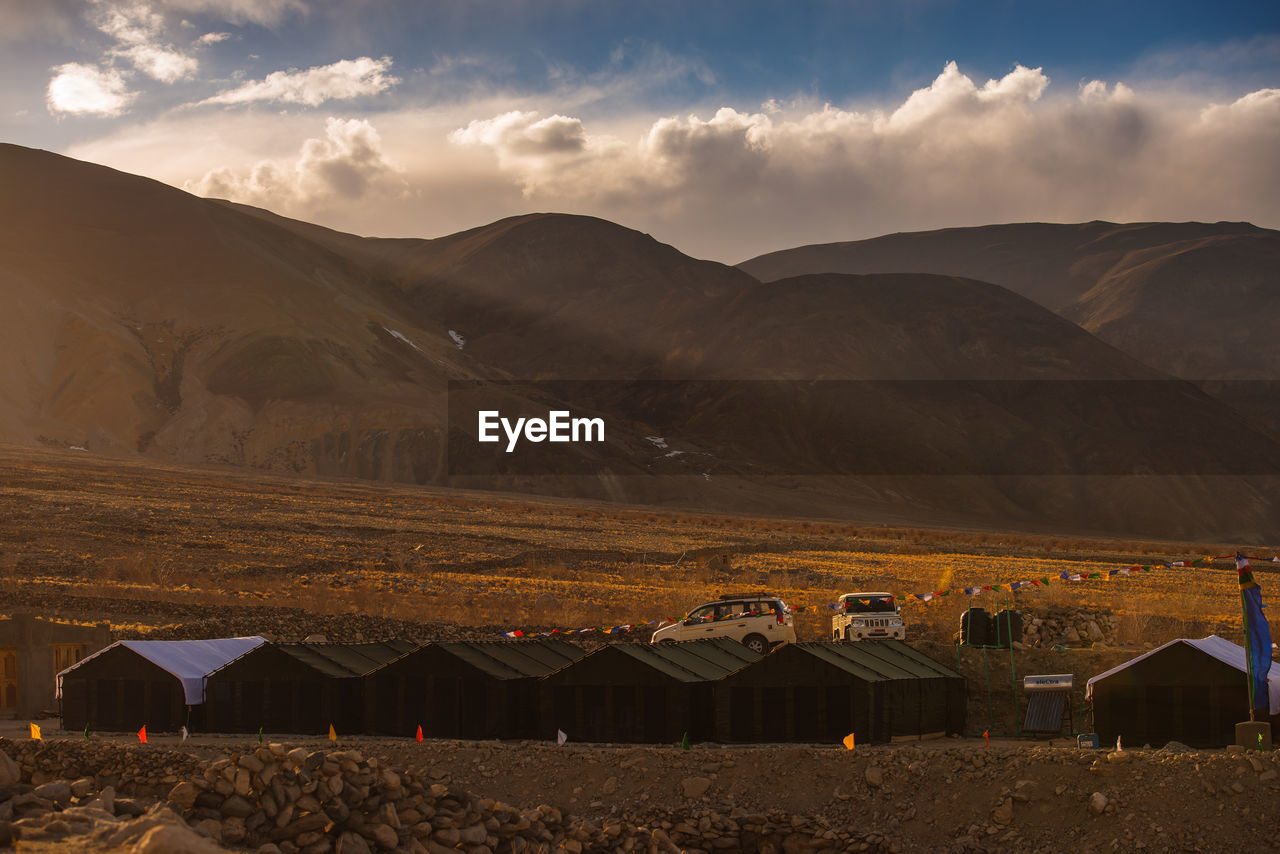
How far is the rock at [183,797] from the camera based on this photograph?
12.4 m

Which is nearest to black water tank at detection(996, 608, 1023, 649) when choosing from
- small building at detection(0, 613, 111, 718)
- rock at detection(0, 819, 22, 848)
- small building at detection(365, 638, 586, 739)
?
small building at detection(365, 638, 586, 739)

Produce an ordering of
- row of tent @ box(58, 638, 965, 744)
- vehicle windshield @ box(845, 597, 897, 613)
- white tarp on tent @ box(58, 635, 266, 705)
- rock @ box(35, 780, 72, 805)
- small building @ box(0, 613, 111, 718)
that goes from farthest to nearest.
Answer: vehicle windshield @ box(845, 597, 897, 613), small building @ box(0, 613, 111, 718), white tarp on tent @ box(58, 635, 266, 705), row of tent @ box(58, 638, 965, 744), rock @ box(35, 780, 72, 805)

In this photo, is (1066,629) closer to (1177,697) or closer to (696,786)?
(1177,697)

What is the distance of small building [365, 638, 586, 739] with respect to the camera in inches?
795

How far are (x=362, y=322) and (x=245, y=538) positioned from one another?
3763 inches

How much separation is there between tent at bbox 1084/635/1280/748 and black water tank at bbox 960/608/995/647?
19.6ft

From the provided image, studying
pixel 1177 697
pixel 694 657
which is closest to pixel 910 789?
pixel 1177 697

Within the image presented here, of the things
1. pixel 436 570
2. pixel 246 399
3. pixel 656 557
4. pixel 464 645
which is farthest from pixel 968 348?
pixel 464 645

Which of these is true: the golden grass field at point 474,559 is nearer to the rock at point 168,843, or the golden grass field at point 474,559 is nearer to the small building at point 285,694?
the small building at point 285,694

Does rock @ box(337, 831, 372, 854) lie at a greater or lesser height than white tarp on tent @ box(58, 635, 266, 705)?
lesser

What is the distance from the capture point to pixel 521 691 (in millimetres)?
20281

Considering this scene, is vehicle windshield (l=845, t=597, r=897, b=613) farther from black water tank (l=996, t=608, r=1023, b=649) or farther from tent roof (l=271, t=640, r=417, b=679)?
tent roof (l=271, t=640, r=417, b=679)

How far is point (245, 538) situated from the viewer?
5553 cm

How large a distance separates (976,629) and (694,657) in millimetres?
7010
